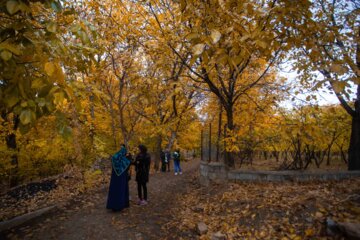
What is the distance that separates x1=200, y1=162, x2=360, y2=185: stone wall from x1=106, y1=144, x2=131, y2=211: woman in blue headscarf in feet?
10.6

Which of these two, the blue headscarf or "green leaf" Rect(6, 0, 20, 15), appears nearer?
"green leaf" Rect(6, 0, 20, 15)

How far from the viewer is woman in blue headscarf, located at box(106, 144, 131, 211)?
251 inches

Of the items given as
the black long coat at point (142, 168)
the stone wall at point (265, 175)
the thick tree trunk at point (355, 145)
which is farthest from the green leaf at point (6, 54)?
the thick tree trunk at point (355, 145)

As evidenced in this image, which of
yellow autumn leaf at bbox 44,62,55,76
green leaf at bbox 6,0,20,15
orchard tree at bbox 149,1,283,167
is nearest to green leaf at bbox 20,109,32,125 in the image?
yellow autumn leaf at bbox 44,62,55,76

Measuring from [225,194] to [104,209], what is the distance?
3.52m

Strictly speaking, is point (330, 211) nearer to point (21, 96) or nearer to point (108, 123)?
point (21, 96)

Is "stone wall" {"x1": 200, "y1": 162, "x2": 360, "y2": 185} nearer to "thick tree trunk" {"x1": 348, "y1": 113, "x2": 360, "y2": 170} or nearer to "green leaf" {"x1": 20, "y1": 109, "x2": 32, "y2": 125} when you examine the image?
"thick tree trunk" {"x1": 348, "y1": 113, "x2": 360, "y2": 170}

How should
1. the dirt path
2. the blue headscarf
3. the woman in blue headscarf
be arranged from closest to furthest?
the dirt path → the woman in blue headscarf → the blue headscarf

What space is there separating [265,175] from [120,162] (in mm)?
4404

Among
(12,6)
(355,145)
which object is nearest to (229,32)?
(12,6)

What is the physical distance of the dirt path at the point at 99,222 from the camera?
5.04m

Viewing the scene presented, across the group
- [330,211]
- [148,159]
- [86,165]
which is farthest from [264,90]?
[86,165]

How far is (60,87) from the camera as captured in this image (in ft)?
5.93

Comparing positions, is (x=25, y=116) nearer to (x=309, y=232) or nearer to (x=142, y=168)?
(x=309, y=232)
